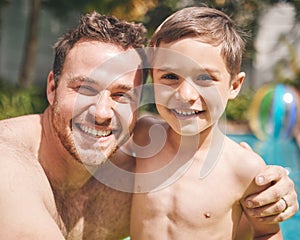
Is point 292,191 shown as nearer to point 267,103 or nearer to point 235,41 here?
point 235,41

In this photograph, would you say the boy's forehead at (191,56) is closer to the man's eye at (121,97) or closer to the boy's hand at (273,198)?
the man's eye at (121,97)

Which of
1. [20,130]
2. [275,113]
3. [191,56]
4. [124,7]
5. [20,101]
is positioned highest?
[191,56]

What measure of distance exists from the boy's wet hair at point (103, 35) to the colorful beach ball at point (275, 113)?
5857 mm

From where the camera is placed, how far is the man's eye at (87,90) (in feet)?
7.81

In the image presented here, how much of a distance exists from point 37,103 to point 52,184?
6.34 meters

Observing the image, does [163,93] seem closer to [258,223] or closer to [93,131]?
[93,131]

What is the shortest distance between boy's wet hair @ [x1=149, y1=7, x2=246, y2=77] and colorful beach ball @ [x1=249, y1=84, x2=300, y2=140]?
580 cm

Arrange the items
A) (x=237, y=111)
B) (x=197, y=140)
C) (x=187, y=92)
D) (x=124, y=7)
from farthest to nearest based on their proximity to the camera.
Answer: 1. (x=237, y=111)
2. (x=124, y=7)
3. (x=197, y=140)
4. (x=187, y=92)

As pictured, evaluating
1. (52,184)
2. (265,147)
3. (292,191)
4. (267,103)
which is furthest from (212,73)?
(265,147)

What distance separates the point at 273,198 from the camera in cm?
226

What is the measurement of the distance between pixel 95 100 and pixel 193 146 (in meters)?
0.53

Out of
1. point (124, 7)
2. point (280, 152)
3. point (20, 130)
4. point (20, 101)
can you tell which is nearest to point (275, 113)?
point (280, 152)

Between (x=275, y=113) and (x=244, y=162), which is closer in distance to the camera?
(x=244, y=162)

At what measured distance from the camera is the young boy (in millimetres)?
2291
